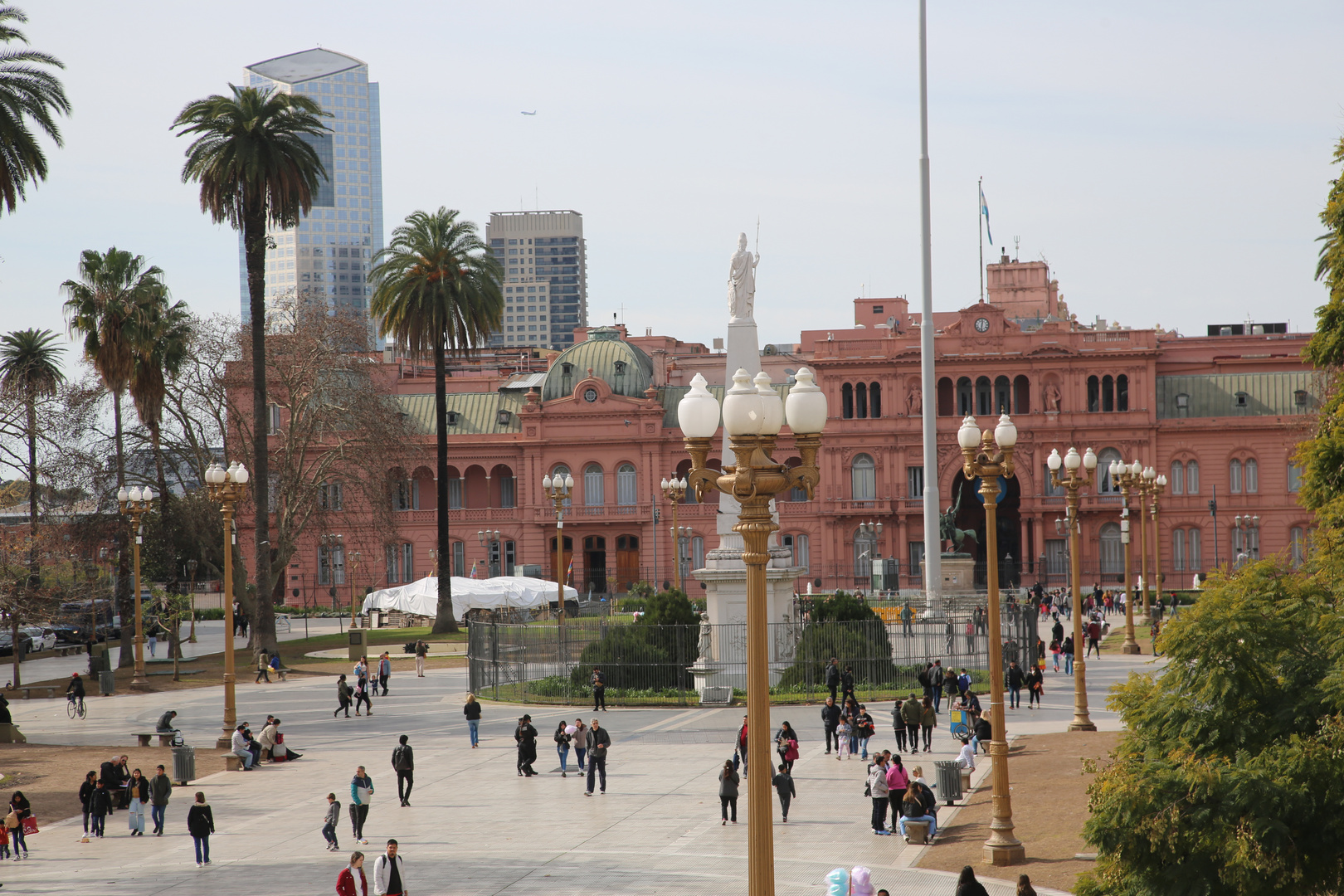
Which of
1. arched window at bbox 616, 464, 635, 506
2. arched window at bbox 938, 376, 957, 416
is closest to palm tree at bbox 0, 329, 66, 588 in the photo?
arched window at bbox 616, 464, 635, 506

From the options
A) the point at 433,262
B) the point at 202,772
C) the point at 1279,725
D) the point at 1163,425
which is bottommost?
the point at 202,772

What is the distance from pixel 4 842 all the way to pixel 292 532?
3236 cm

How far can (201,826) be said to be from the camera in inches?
746

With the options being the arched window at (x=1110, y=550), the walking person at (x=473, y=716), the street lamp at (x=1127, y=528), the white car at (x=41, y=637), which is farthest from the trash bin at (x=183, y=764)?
the arched window at (x=1110, y=550)

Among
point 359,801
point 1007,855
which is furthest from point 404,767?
point 1007,855

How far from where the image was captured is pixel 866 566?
7531 centimetres

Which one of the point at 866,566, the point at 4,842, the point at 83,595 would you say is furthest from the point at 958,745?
the point at 866,566

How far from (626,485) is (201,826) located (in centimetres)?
5994

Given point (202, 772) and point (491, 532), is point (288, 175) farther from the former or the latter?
point (491, 532)

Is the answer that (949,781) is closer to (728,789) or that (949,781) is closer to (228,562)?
(728,789)

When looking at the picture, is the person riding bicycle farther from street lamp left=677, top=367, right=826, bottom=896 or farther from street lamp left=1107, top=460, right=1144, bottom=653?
street lamp left=677, top=367, right=826, bottom=896

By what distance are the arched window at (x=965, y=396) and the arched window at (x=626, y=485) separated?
18.5 m

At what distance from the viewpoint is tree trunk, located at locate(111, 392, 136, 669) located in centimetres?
4759

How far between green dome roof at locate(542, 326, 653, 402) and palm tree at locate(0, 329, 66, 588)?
2738 centimetres
